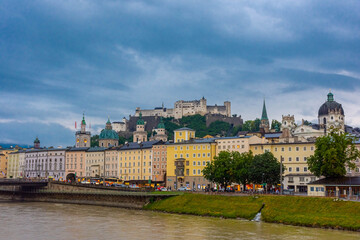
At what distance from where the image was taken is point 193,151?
120 metres

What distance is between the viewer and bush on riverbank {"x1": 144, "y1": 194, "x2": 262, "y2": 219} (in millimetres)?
68425

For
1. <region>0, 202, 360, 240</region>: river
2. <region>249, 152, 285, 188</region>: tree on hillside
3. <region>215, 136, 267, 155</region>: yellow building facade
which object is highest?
<region>215, 136, 267, 155</region>: yellow building facade

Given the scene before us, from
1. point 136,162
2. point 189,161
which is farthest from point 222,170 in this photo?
Result: point 136,162

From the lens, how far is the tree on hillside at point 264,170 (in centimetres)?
8481

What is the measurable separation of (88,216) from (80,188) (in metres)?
36.4

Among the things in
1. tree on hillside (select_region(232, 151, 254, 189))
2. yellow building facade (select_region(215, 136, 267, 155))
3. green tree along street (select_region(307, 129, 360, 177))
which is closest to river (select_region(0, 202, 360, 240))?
green tree along street (select_region(307, 129, 360, 177))

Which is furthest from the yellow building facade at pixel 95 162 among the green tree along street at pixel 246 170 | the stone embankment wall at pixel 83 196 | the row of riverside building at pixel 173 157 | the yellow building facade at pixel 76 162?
the green tree along street at pixel 246 170

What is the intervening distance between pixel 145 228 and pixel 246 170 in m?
34.1

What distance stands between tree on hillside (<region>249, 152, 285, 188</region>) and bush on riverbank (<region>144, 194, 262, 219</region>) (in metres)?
11.2

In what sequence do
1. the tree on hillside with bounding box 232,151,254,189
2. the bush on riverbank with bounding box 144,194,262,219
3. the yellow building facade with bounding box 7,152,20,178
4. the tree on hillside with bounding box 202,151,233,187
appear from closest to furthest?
the bush on riverbank with bounding box 144,194,262,219
the tree on hillside with bounding box 232,151,254,189
the tree on hillside with bounding box 202,151,233,187
the yellow building facade with bounding box 7,152,20,178

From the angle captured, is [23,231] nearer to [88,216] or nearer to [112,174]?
[88,216]

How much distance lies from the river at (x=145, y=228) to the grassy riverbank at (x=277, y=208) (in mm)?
1773

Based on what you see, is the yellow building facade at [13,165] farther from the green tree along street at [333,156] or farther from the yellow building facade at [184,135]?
the green tree along street at [333,156]

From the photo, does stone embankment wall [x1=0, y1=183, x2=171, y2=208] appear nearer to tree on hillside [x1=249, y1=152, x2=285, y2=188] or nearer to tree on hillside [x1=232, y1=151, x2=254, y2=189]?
tree on hillside [x1=232, y1=151, x2=254, y2=189]
